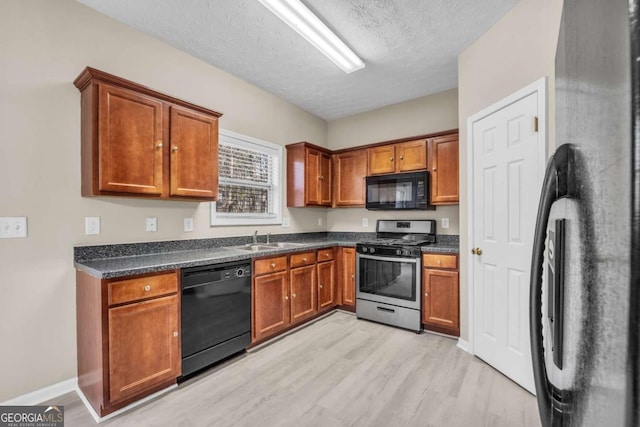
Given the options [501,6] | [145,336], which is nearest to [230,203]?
[145,336]

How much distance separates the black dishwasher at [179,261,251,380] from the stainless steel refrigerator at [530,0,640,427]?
2191 millimetres

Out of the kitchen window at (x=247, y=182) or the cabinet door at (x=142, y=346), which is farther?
the kitchen window at (x=247, y=182)

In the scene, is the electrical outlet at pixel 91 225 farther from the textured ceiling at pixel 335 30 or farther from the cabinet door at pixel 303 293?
the cabinet door at pixel 303 293

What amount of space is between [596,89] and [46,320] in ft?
9.82

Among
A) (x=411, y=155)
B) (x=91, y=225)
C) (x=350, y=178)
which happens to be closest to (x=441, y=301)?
(x=411, y=155)

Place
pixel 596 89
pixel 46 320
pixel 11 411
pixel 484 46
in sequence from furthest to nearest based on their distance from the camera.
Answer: pixel 484 46 → pixel 46 320 → pixel 11 411 → pixel 596 89

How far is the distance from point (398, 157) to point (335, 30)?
5.73ft

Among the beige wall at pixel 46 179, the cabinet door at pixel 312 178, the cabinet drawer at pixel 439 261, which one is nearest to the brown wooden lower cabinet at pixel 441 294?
the cabinet drawer at pixel 439 261

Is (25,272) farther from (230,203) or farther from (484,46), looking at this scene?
(484,46)

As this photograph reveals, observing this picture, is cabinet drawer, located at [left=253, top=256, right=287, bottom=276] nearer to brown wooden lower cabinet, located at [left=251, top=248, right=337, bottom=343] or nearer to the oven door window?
brown wooden lower cabinet, located at [left=251, top=248, right=337, bottom=343]

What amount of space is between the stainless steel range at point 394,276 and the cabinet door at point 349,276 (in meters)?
0.13

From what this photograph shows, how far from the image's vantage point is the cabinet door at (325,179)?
417cm

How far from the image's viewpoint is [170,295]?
6.89ft

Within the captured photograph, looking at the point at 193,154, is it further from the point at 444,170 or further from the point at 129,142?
the point at 444,170
